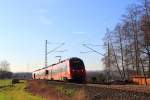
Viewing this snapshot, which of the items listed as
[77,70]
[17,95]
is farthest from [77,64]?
[17,95]

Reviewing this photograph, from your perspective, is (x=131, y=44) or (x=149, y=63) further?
(x=131, y=44)

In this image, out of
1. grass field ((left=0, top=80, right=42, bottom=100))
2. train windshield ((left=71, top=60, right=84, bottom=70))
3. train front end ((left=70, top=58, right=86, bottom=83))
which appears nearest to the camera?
grass field ((left=0, top=80, right=42, bottom=100))

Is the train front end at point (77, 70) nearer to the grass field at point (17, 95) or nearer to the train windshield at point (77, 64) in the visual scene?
the train windshield at point (77, 64)

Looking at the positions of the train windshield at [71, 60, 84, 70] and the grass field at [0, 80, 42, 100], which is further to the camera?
the train windshield at [71, 60, 84, 70]

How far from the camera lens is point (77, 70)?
180ft

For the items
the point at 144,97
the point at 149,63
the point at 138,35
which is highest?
the point at 138,35

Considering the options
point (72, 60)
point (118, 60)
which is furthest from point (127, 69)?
point (72, 60)

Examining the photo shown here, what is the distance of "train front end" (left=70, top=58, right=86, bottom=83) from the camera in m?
54.3

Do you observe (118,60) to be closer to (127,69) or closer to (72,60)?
(127,69)

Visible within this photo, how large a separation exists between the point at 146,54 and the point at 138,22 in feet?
18.3

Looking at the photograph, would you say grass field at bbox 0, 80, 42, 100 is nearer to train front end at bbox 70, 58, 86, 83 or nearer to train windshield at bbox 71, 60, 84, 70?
train front end at bbox 70, 58, 86, 83

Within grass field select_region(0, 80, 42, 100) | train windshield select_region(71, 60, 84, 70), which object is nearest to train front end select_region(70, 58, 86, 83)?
train windshield select_region(71, 60, 84, 70)

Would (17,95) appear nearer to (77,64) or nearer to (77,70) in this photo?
(77,70)

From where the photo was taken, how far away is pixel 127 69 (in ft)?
256
